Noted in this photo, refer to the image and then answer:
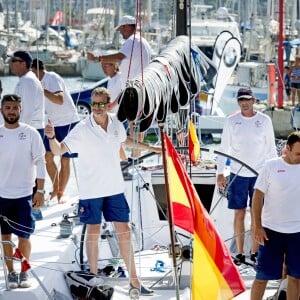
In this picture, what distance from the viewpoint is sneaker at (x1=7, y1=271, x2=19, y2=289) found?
Answer: 753 cm

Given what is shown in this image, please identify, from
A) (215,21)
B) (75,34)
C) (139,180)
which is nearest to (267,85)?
(215,21)

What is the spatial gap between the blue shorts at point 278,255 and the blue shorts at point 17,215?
5.69ft

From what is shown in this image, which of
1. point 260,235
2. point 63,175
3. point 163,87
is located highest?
point 163,87

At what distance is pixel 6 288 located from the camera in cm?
746

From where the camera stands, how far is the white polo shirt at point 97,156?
779cm

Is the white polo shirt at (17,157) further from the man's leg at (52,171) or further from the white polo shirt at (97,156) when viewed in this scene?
the man's leg at (52,171)

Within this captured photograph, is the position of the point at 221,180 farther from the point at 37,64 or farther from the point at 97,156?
the point at 37,64

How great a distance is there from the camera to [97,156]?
25.5 ft

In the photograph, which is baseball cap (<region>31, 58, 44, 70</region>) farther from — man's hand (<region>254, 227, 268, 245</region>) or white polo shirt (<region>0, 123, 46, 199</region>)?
man's hand (<region>254, 227, 268, 245</region>)

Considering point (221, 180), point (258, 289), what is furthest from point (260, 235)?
point (221, 180)

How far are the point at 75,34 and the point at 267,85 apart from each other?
23.2 metres

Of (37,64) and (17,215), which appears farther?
(37,64)

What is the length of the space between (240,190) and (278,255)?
5.97 ft

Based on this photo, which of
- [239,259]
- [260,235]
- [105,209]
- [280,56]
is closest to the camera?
[260,235]
